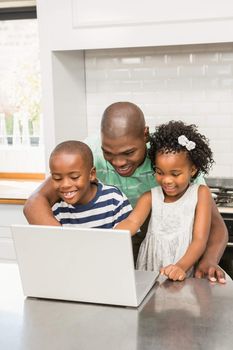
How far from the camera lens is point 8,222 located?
8.75ft

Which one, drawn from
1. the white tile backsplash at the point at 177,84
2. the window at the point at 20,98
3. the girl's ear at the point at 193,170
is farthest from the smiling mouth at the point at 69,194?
the window at the point at 20,98

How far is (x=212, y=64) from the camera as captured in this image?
8.83 ft

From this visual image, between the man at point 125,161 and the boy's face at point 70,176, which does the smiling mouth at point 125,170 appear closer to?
the man at point 125,161

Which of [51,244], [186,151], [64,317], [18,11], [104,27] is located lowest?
[64,317]

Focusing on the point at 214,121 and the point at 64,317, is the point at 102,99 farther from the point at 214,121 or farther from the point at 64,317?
the point at 64,317

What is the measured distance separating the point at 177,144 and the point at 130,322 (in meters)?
0.69

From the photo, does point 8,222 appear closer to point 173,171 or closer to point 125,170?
point 125,170

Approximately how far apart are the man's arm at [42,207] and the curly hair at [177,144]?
1.13 ft

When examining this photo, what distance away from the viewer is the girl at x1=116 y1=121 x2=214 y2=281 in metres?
1.47

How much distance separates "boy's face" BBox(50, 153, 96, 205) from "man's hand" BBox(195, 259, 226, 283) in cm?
39

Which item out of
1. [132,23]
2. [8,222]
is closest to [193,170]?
[132,23]

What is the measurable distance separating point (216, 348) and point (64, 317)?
1.01 feet

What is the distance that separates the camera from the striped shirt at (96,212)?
1.46 meters

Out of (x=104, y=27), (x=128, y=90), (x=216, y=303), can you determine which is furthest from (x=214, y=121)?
(x=216, y=303)
